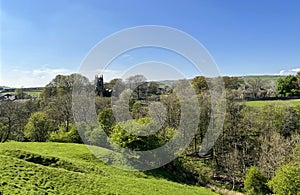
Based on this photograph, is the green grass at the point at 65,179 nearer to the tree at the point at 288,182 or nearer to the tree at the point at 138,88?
the tree at the point at 288,182

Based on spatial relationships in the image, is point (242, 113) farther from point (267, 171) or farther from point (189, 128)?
point (267, 171)

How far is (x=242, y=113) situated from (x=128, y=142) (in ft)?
57.9

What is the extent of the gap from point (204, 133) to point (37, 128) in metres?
23.4

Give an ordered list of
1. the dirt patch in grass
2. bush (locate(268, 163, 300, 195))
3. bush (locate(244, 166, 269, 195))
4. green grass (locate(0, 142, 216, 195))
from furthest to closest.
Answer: bush (locate(244, 166, 269, 195)), the dirt patch in grass, bush (locate(268, 163, 300, 195)), green grass (locate(0, 142, 216, 195))

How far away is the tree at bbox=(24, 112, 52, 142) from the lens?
35594 millimetres

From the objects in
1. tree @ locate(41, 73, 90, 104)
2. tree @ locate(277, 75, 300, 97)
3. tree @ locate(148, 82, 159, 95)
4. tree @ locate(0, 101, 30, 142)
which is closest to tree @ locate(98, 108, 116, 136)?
tree @ locate(0, 101, 30, 142)

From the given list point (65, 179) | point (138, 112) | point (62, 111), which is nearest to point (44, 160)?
point (65, 179)

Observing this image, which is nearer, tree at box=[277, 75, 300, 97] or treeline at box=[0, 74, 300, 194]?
treeline at box=[0, 74, 300, 194]

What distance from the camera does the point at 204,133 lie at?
3488cm

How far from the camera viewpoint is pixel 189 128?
33.6 meters

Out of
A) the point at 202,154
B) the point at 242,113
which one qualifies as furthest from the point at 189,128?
the point at 242,113

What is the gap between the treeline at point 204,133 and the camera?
2357cm

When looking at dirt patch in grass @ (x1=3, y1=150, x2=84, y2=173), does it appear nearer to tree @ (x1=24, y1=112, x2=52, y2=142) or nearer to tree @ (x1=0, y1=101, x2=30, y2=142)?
tree @ (x1=24, y1=112, x2=52, y2=142)

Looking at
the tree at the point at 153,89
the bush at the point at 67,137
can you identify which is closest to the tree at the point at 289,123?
the tree at the point at 153,89
